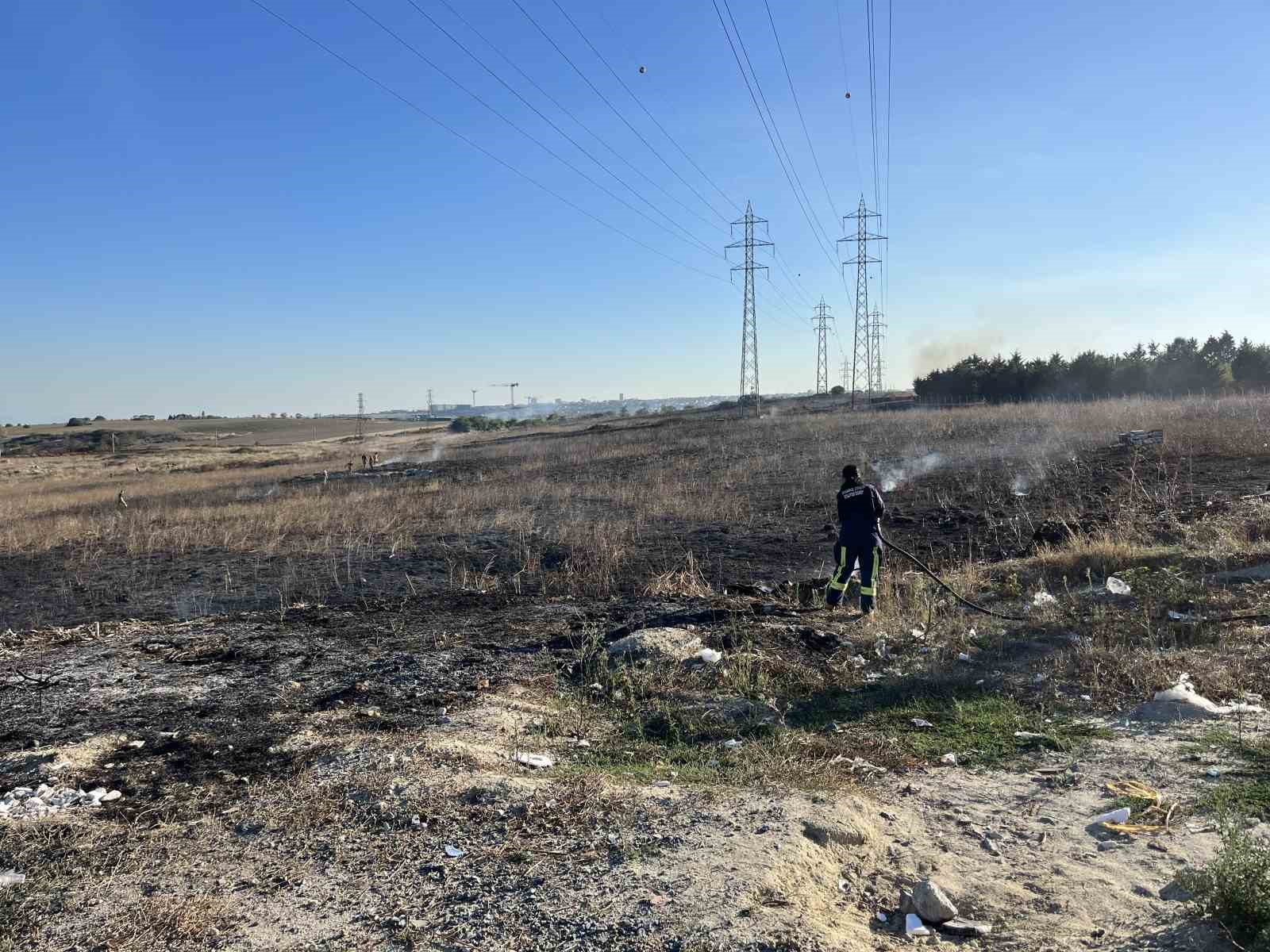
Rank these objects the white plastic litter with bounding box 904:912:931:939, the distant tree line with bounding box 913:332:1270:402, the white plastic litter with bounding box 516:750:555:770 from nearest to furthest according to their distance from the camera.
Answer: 1. the white plastic litter with bounding box 904:912:931:939
2. the white plastic litter with bounding box 516:750:555:770
3. the distant tree line with bounding box 913:332:1270:402

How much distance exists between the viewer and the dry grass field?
11.0 ft

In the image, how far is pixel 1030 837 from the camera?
3.91 metres

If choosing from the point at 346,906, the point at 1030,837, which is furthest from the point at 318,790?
the point at 1030,837

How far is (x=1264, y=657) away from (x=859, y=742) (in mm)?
3398

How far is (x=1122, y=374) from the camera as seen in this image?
4309cm

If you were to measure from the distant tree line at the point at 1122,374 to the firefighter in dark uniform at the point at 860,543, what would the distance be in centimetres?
3682

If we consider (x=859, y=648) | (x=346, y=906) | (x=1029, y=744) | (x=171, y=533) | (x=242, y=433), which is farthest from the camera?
(x=242, y=433)

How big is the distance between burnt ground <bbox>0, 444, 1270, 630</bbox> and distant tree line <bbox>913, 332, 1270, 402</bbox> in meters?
29.0

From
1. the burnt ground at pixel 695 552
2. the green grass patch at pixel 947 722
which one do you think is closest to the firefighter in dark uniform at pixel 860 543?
the burnt ground at pixel 695 552

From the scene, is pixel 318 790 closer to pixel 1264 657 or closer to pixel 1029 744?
pixel 1029 744

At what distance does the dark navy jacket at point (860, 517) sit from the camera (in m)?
8.74

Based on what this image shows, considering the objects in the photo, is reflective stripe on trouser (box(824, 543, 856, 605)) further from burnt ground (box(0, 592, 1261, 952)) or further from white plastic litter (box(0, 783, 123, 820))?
white plastic litter (box(0, 783, 123, 820))

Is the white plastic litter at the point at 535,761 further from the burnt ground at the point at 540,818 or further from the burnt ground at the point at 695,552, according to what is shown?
the burnt ground at the point at 695,552

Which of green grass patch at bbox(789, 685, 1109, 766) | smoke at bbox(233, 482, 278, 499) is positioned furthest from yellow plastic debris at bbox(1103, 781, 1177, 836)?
smoke at bbox(233, 482, 278, 499)
